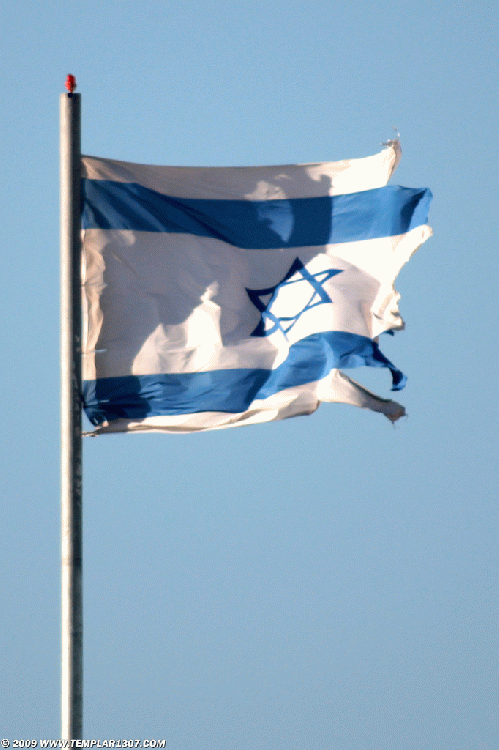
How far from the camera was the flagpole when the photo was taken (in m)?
14.8

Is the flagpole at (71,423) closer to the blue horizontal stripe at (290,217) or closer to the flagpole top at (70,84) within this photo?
the flagpole top at (70,84)

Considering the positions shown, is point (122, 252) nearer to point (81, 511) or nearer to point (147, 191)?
point (147, 191)

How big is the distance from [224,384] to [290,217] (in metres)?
2.68

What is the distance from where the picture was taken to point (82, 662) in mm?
14859

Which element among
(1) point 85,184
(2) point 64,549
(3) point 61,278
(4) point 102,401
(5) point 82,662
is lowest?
(5) point 82,662

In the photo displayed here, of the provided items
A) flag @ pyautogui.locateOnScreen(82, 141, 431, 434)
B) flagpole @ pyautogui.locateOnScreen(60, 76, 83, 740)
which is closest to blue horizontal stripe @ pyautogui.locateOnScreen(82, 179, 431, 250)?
flag @ pyautogui.locateOnScreen(82, 141, 431, 434)

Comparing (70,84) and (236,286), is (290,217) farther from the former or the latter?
(70,84)

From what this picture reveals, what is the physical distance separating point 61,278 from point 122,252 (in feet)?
6.03

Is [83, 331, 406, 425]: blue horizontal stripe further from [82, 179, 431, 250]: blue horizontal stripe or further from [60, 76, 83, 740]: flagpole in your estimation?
[82, 179, 431, 250]: blue horizontal stripe

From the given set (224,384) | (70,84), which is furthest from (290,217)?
(70,84)

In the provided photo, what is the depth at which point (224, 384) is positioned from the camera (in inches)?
682

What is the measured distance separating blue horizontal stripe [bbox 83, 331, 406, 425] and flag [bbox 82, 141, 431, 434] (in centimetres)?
2

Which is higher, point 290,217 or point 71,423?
point 290,217

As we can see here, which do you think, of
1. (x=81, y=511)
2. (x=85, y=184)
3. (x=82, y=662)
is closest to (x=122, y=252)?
(x=85, y=184)
